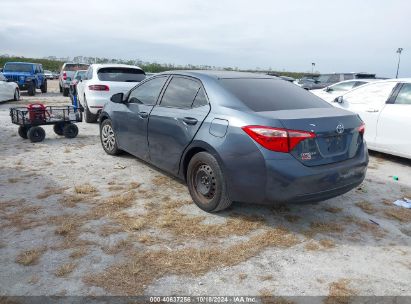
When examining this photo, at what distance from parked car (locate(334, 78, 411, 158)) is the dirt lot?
4.76 ft

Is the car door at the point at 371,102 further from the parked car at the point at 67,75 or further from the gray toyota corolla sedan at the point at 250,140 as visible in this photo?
the parked car at the point at 67,75

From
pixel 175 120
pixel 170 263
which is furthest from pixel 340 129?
pixel 170 263

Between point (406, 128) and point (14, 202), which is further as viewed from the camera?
point (406, 128)

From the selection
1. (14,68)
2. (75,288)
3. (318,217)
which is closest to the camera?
(75,288)

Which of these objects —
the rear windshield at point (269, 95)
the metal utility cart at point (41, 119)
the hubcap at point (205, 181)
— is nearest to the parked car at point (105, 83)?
the metal utility cart at point (41, 119)

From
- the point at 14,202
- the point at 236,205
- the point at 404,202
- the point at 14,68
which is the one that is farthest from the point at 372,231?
the point at 14,68

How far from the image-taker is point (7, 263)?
9.93 feet

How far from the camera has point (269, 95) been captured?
4.09 metres

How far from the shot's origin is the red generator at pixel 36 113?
23.8 feet

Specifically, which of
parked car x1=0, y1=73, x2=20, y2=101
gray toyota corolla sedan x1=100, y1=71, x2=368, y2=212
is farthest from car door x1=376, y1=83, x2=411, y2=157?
parked car x1=0, y1=73, x2=20, y2=101

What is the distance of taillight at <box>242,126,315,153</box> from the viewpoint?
3350mm

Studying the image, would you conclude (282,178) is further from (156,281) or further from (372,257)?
A: (156,281)

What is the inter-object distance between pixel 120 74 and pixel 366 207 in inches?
283

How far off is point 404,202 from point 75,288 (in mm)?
4181
